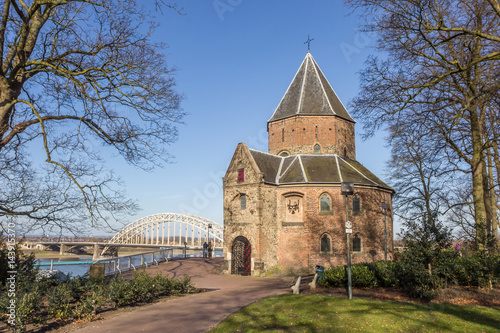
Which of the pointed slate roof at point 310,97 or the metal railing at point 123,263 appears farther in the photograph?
the pointed slate roof at point 310,97

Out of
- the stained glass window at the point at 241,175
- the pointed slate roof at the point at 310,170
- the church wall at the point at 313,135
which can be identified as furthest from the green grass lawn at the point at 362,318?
the church wall at the point at 313,135

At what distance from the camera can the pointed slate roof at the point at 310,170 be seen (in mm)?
28877

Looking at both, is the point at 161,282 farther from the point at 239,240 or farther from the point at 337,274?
the point at 239,240

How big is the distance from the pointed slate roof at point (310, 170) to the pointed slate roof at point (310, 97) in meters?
4.58

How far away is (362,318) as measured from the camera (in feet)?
36.8

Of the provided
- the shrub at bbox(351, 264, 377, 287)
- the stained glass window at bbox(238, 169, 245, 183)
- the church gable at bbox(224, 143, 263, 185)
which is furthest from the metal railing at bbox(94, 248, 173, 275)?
the shrub at bbox(351, 264, 377, 287)

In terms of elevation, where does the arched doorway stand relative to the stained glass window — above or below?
below

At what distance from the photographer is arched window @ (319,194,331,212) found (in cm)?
2839

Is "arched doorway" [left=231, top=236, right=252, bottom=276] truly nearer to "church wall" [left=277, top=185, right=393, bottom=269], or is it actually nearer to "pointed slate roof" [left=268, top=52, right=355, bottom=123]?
"church wall" [left=277, top=185, right=393, bottom=269]

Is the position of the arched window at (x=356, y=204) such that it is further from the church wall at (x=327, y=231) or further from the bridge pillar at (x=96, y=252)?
the bridge pillar at (x=96, y=252)

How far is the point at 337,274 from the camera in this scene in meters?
18.2

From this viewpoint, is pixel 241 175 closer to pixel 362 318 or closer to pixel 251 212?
pixel 251 212

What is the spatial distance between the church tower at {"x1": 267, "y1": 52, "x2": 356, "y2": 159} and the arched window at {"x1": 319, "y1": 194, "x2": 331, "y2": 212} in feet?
19.7

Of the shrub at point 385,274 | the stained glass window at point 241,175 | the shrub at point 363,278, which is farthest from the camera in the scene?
→ the stained glass window at point 241,175
